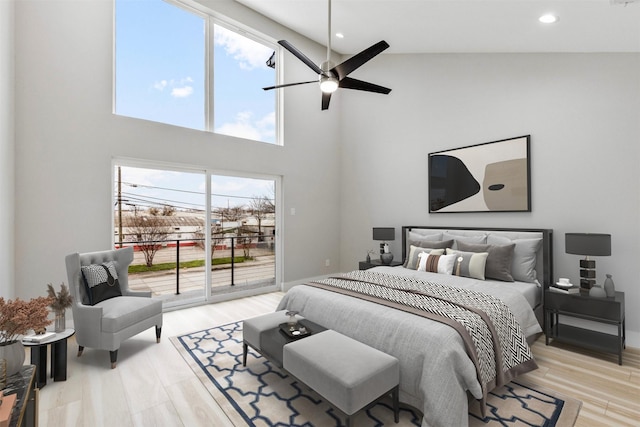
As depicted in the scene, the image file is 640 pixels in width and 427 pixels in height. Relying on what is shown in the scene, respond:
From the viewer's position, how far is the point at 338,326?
2.44m

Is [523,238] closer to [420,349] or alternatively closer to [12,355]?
[420,349]

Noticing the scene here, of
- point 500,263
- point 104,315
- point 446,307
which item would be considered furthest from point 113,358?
point 500,263

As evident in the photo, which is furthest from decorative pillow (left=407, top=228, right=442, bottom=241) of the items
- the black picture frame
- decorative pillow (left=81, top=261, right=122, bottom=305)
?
decorative pillow (left=81, top=261, right=122, bottom=305)

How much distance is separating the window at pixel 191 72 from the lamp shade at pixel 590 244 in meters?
4.23

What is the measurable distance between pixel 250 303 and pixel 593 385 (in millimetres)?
3776

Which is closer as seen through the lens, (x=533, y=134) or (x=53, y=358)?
(x=53, y=358)

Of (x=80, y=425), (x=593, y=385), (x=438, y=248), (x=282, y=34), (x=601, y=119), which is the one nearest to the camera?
(x=80, y=425)

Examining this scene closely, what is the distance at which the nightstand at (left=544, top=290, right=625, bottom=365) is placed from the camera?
2684 millimetres

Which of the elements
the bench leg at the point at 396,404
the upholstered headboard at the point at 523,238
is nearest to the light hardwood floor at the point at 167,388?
the upholstered headboard at the point at 523,238

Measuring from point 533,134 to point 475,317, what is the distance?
8.66 ft

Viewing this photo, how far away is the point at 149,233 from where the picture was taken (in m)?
4.07

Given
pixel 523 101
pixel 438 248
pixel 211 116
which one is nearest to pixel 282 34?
pixel 211 116

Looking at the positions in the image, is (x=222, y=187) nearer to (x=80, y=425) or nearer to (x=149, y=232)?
(x=149, y=232)

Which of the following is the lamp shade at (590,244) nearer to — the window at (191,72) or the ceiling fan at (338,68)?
the ceiling fan at (338,68)
